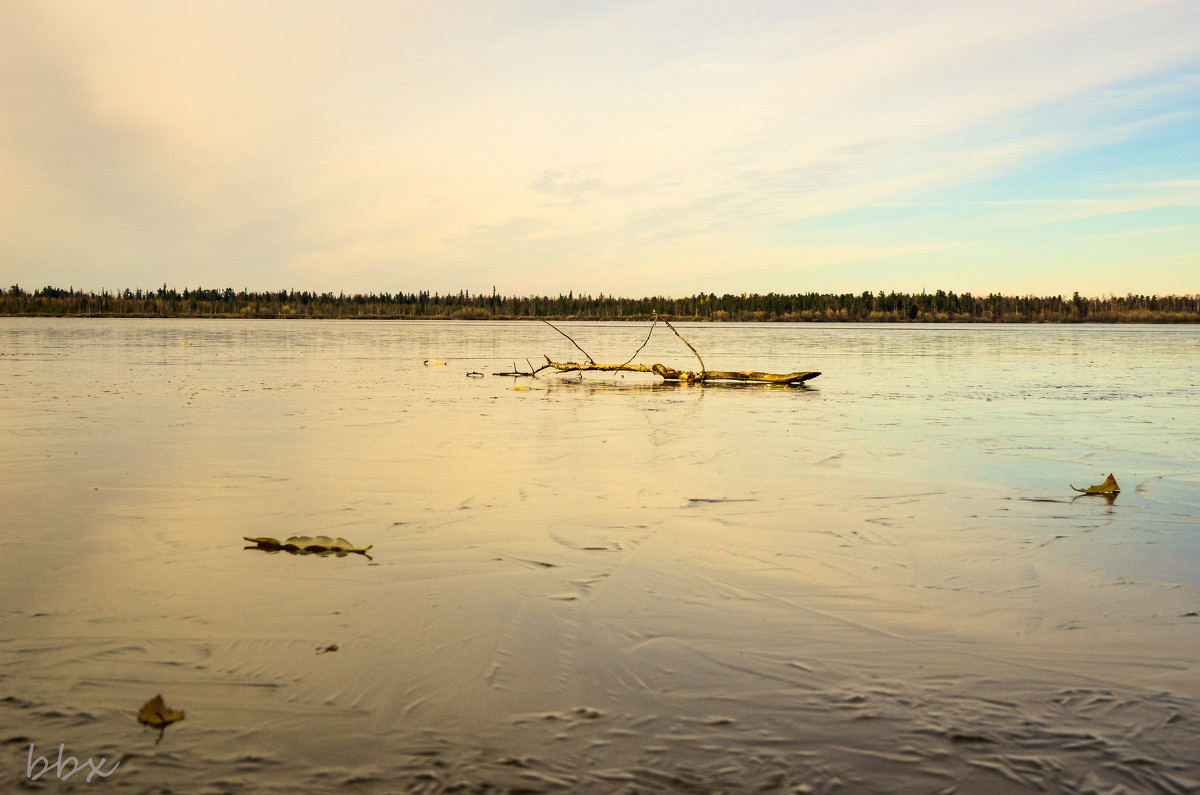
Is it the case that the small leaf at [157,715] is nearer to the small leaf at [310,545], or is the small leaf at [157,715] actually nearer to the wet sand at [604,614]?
the wet sand at [604,614]

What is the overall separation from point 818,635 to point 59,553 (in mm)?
5404

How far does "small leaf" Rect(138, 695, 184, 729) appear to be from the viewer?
368 cm

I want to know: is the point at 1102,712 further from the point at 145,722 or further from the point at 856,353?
the point at 856,353

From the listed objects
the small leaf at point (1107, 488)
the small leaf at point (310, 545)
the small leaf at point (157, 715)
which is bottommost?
the small leaf at point (157, 715)

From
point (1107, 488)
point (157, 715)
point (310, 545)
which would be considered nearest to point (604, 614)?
point (157, 715)

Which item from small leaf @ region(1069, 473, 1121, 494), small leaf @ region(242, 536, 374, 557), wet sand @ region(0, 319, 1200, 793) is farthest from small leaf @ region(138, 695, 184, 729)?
small leaf @ region(1069, 473, 1121, 494)

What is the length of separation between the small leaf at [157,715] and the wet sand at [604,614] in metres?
0.08

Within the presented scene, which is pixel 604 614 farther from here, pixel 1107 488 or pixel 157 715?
pixel 1107 488

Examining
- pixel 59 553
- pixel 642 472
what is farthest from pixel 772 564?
pixel 59 553

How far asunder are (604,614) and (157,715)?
2.41 metres

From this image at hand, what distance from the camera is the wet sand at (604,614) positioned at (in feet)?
11.4

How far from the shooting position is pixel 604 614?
5.07m

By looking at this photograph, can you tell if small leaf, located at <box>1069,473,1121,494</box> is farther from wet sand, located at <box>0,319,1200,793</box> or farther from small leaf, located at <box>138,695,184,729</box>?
small leaf, located at <box>138,695,184,729</box>

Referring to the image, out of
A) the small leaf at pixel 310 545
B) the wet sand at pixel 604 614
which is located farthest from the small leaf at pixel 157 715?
the small leaf at pixel 310 545
